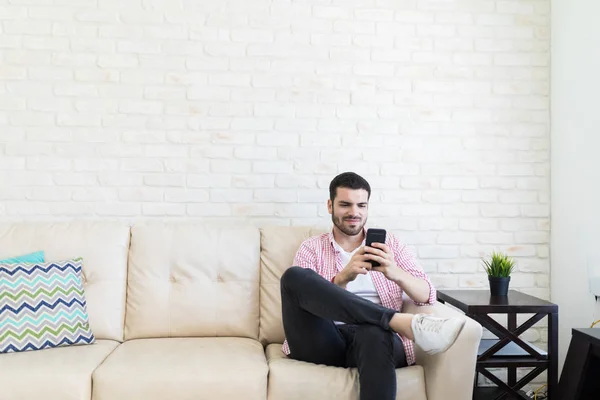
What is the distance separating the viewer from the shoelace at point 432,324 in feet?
6.27

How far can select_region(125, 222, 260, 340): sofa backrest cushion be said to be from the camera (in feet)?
8.24

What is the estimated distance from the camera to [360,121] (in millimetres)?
2967

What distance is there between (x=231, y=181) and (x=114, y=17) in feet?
3.30

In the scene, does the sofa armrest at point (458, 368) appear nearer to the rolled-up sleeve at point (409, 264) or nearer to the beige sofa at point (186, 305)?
the beige sofa at point (186, 305)

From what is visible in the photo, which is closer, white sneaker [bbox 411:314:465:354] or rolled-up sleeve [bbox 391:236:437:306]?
white sneaker [bbox 411:314:465:354]

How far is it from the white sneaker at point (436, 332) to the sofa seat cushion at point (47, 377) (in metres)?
1.16

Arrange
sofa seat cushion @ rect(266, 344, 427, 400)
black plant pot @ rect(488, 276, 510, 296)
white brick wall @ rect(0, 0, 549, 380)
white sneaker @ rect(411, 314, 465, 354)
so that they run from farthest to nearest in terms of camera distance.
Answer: white brick wall @ rect(0, 0, 549, 380) < black plant pot @ rect(488, 276, 510, 296) < sofa seat cushion @ rect(266, 344, 427, 400) < white sneaker @ rect(411, 314, 465, 354)

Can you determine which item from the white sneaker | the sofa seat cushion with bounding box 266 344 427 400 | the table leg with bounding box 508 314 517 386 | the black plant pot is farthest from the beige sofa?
the table leg with bounding box 508 314 517 386

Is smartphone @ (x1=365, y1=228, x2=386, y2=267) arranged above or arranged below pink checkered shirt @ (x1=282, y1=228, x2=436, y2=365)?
above

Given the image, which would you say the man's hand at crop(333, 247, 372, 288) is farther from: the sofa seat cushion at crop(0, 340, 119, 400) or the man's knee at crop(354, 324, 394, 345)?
the sofa seat cushion at crop(0, 340, 119, 400)

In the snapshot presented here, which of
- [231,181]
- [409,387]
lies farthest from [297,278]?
[231,181]

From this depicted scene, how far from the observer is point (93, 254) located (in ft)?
8.35

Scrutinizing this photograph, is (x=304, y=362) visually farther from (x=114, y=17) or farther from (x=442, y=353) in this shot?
(x=114, y=17)

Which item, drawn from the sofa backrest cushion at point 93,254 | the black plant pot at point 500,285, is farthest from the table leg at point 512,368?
the sofa backrest cushion at point 93,254
